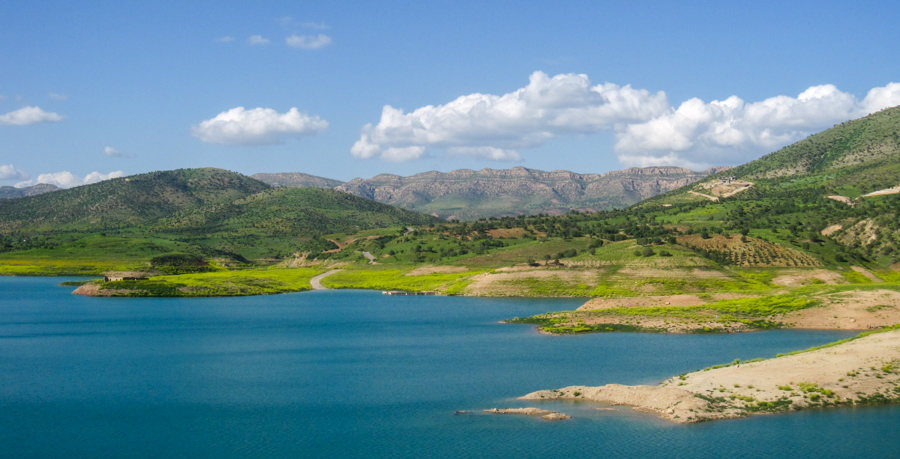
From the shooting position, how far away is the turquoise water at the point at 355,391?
38.8 m

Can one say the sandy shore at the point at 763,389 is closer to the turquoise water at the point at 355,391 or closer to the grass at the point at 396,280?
the turquoise water at the point at 355,391

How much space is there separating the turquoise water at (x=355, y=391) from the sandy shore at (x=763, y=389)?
1.55 m

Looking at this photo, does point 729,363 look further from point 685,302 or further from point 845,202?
point 845,202

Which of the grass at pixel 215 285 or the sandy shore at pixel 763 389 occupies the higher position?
the grass at pixel 215 285

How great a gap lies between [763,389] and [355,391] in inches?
1158

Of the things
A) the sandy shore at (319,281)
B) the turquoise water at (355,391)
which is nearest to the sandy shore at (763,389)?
the turquoise water at (355,391)

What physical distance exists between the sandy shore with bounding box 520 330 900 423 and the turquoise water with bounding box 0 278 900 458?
5.09ft

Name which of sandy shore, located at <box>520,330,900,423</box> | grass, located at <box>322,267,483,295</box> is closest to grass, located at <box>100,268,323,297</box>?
grass, located at <box>322,267,483,295</box>

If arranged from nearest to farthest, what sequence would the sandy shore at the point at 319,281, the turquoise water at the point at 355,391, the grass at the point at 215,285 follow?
the turquoise water at the point at 355,391 → the grass at the point at 215,285 → the sandy shore at the point at 319,281

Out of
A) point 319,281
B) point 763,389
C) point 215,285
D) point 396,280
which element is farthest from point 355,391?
point 319,281

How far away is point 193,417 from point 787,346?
56.9m

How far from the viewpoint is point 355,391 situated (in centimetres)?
5216

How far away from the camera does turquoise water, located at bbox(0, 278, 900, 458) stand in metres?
38.8

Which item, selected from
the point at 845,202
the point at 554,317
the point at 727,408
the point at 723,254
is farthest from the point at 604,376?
the point at 845,202
